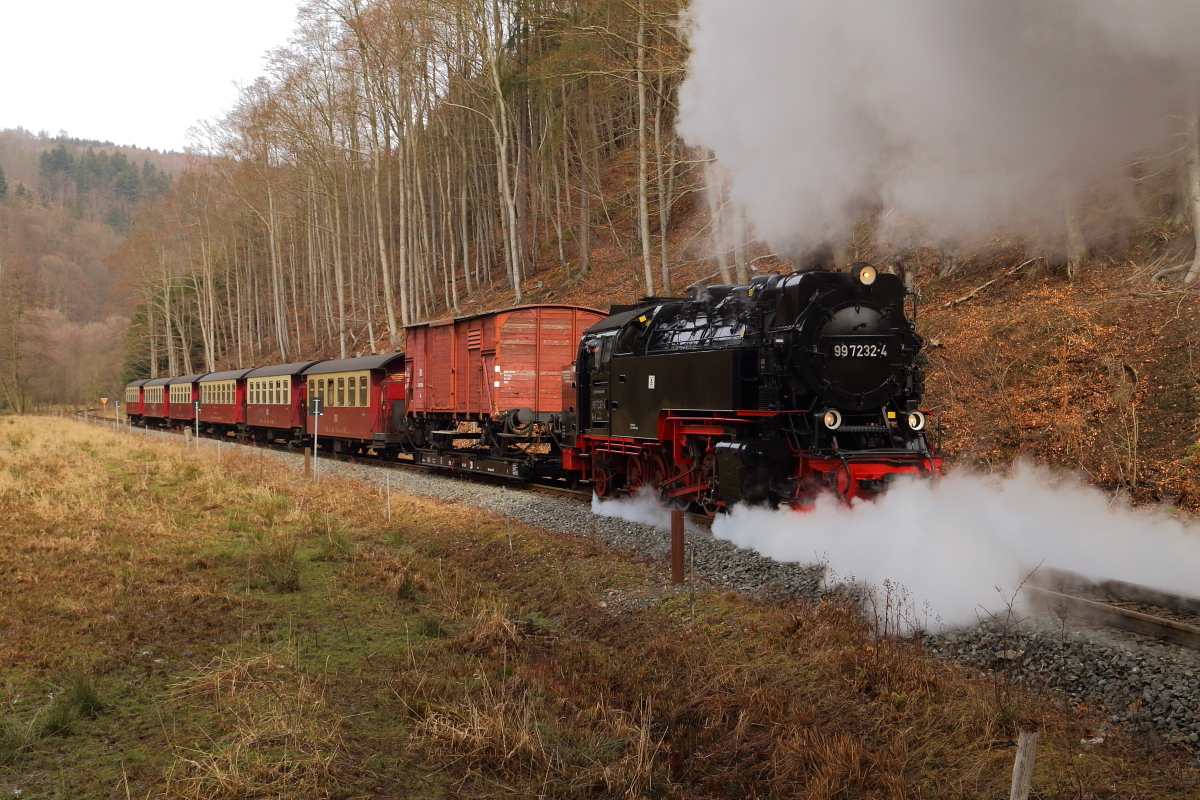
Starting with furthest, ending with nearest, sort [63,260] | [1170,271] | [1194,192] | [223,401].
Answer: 1. [63,260]
2. [223,401]
3. [1170,271]
4. [1194,192]

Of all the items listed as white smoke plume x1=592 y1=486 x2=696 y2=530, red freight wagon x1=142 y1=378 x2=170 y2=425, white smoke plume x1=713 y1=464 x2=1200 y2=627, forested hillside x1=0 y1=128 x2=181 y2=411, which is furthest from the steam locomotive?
forested hillside x1=0 y1=128 x2=181 y2=411

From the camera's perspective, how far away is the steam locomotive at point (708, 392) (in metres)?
8.64

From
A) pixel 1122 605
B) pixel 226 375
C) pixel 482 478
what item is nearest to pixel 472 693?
pixel 1122 605

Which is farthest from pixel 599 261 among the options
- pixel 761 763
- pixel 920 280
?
pixel 761 763

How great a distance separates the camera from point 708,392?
30.9 ft

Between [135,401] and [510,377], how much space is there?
39.8m

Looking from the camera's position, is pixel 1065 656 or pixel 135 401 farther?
pixel 135 401

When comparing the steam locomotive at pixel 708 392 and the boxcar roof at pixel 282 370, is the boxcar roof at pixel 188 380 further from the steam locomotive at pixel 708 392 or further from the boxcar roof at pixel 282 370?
the steam locomotive at pixel 708 392

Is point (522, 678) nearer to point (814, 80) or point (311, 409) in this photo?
point (814, 80)

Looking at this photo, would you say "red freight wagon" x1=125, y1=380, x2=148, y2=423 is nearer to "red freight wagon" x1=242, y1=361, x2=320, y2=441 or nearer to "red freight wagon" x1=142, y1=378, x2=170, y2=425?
"red freight wagon" x1=142, y1=378, x2=170, y2=425

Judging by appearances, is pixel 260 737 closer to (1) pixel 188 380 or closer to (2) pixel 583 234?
(2) pixel 583 234

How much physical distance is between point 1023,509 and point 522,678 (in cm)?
606

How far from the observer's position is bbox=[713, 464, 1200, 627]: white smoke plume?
21.6 feet

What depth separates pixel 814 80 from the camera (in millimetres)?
10055
